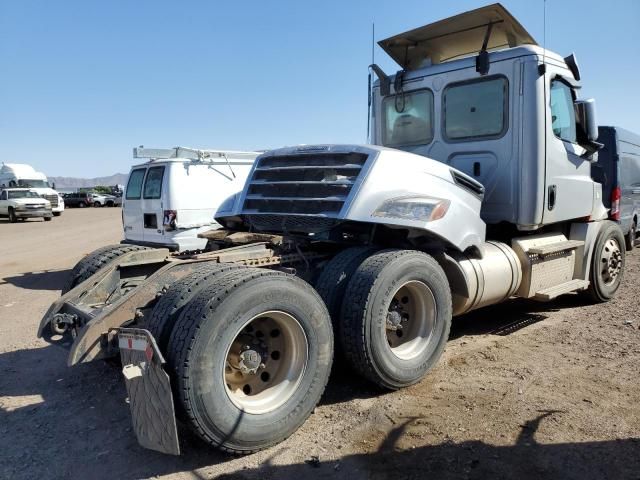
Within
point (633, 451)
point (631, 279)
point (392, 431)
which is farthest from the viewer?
point (631, 279)

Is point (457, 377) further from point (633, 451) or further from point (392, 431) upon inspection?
point (633, 451)

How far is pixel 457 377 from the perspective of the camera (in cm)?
445

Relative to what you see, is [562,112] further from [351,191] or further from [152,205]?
[152,205]

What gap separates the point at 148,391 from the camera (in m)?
2.93

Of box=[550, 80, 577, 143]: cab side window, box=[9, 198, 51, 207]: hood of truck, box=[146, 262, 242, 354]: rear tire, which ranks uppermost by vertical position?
box=[550, 80, 577, 143]: cab side window

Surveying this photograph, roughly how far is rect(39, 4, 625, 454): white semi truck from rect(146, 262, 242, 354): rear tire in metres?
0.01

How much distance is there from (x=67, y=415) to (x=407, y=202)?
3.12 m

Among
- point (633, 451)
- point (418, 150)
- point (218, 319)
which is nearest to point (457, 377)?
point (633, 451)

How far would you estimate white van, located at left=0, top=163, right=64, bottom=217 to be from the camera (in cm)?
3081

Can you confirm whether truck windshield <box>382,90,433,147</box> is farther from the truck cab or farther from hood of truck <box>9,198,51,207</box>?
hood of truck <box>9,198,51,207</box>

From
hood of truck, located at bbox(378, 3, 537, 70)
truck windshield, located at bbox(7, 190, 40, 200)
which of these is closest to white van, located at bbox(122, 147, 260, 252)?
hood of truck, located at bbox(378, 3, 537, 70)

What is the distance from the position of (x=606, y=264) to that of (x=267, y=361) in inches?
216

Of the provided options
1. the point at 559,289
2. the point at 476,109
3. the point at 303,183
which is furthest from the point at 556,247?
the point at 303,183

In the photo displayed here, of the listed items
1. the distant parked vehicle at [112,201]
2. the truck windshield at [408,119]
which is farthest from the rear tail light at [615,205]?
the distant parked vehicle at [112,201]
